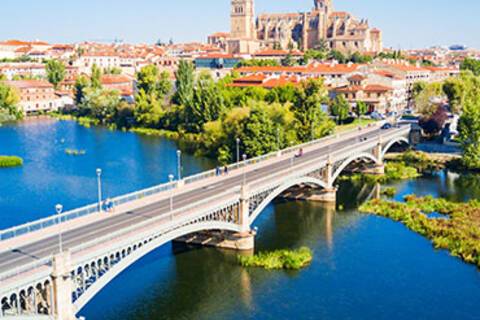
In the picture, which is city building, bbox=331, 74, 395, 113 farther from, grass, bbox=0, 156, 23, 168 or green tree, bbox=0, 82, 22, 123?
green tree, bbox=0, 82, 22, 123

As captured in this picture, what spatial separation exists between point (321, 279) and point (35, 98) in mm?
91987

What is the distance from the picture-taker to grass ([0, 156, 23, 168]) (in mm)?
61156

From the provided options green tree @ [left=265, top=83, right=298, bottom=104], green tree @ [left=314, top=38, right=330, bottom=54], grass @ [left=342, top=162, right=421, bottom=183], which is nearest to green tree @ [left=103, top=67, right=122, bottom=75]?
green tree @ [left=314, top=38, right=330, bottom=54]

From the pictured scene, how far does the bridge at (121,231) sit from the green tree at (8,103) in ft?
204

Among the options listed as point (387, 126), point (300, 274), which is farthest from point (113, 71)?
point (300, 274)

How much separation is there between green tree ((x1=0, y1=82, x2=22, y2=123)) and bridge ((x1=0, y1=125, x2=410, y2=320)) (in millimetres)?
62238

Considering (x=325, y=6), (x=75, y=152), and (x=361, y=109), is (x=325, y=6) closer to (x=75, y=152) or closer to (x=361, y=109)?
(x=361, y=109)

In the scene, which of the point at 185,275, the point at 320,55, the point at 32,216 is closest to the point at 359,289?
the point at 185,275

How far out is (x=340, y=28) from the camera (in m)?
168

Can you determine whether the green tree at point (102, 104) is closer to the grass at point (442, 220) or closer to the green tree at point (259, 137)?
the green tree at point (259, 137)

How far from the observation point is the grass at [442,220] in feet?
121

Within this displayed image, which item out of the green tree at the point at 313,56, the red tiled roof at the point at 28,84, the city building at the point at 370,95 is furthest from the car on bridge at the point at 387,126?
the red tiled roof at the point at 28,84

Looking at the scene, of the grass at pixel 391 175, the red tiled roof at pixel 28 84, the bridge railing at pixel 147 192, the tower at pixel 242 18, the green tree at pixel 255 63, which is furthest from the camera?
the tower at pixel 242 18

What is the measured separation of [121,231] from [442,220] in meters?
26.0
